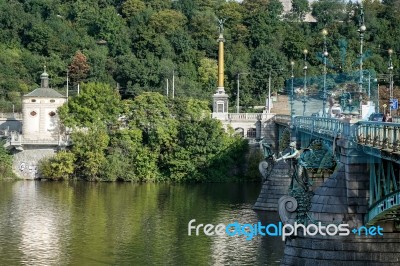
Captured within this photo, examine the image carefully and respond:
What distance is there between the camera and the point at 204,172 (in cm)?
7875

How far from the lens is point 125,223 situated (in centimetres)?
5394

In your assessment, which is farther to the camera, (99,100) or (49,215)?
(99,100)

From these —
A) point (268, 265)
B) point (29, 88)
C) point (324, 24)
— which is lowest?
point (268, 265)

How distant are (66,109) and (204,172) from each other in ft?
42.8

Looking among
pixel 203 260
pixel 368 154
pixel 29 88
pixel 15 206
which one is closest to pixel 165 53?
pixel 29 88

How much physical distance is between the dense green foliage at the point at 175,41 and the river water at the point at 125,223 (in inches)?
1116

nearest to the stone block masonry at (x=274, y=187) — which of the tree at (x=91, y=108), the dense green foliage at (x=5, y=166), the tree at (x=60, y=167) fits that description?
the tree at (x=60, y=167)

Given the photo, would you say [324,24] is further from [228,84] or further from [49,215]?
[49,215]

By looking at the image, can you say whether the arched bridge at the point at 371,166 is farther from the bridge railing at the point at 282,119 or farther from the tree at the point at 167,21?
the tree at the point at 167,21

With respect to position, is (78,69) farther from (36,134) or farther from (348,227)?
(348,227)

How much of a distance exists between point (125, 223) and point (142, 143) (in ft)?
89.4

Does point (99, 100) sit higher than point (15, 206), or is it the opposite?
point (99, 100)

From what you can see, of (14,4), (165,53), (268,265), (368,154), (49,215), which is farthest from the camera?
(14,4)

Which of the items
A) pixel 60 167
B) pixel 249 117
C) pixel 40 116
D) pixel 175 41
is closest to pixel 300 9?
pixel 175 41
